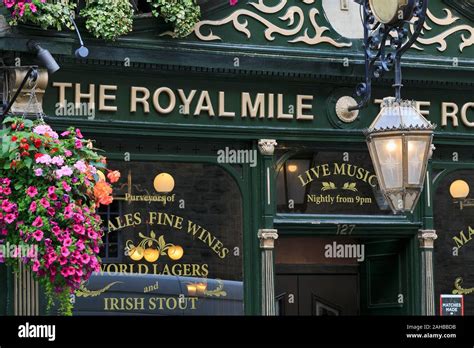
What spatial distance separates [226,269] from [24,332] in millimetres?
4991

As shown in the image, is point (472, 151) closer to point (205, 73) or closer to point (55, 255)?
point (205, 73)

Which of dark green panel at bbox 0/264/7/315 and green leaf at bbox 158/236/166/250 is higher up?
green leaf at bbox 158/236/166/250

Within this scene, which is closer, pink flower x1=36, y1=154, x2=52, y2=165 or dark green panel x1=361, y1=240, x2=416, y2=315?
pink flower x1=36, y1=154, x2=52, y2=165

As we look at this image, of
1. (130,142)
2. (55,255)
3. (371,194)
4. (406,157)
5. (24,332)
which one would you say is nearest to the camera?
(24,332)

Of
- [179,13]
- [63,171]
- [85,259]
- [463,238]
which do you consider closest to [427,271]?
[463,238]

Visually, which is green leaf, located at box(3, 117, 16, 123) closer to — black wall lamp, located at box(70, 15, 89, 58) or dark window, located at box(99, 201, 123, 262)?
black wall lamp, located at box(70, 15, 89, 58)

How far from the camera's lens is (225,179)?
13.6m

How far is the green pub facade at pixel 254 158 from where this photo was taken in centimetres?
1305

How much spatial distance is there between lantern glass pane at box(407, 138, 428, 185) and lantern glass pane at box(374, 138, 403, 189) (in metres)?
0.08

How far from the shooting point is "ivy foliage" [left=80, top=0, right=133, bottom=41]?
12.8 metres

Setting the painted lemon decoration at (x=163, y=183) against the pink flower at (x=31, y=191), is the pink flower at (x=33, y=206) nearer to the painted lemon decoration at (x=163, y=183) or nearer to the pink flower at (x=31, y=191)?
the pink flower at (x=31, y=191)

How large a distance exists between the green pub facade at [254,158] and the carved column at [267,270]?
0.02 m

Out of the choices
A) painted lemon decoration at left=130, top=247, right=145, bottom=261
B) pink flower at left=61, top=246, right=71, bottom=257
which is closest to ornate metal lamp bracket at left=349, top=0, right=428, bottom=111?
painted lemon decoration at left=130, top=247, right=145, bottom=261

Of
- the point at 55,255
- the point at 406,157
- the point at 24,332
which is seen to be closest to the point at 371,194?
the point at 406,157
